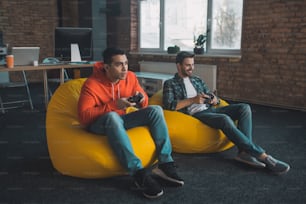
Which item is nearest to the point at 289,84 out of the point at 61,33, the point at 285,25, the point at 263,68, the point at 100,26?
the point at 263,68

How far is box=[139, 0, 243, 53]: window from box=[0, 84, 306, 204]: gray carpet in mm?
2635

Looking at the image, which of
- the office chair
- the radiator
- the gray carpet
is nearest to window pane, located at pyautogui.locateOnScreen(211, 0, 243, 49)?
the radiator

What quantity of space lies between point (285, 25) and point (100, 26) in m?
3.75

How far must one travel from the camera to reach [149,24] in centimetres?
671

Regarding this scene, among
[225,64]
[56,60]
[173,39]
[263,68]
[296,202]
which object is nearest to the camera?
[296,202]

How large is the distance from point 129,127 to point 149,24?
4642 millimetres

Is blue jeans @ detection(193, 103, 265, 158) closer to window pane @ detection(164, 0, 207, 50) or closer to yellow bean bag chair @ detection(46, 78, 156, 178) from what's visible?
yellow bean bag chair @ detection(46, 78, 156, 178)

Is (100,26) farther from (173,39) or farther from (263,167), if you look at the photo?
(263,167)

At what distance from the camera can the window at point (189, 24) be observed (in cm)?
550

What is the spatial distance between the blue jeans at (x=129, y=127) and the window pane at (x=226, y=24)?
356 cm

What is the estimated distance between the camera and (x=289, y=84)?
4805mm

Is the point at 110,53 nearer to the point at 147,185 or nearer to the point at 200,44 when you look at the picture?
the point at 147,185

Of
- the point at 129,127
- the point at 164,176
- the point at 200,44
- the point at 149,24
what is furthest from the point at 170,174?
the point at 149,24

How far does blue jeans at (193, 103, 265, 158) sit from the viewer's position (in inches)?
99.2
